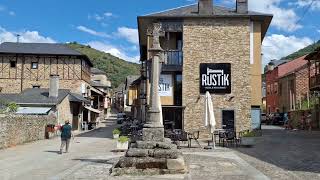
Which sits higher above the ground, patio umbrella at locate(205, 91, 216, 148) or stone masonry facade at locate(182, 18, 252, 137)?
stone masonry facade at locate(182, 18, 252, 137)

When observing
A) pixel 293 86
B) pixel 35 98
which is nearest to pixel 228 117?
pixel 35 98

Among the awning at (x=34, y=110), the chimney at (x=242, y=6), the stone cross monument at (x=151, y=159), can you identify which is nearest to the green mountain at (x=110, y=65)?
the awning at (x=34, y=110)

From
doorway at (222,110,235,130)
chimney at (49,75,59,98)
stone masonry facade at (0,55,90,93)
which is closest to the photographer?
doorway at (222,110,235,130)

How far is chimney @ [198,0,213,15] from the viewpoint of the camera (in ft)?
92.0

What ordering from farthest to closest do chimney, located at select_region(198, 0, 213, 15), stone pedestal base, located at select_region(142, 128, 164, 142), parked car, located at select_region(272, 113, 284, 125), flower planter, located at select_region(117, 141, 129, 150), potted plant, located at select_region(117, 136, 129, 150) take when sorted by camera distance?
parked car, located at select_region(272, 113, 284, 125), chimney, located at select_region(198, 0, 213, 15), flower planter, located at select_region(117, 141, 129, 150), potted plant, located at select_region(117, 136, 129, 150), stone pedestal base, located at select_region(142, 128, 164, 142)

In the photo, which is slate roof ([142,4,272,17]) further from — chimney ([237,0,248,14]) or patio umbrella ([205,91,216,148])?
patio umbrella ([205,91,216,148])

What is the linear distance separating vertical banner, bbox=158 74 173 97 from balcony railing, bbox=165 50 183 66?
2.90 ft

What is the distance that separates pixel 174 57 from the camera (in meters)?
28.0

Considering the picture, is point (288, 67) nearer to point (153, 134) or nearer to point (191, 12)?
point (191, 12)

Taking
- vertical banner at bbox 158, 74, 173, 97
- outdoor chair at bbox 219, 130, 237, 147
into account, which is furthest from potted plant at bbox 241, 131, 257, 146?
vertical banner at bbox 158, 74, 173, 97

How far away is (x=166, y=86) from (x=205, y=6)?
18.7 ft

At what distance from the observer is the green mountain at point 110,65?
12281 cm

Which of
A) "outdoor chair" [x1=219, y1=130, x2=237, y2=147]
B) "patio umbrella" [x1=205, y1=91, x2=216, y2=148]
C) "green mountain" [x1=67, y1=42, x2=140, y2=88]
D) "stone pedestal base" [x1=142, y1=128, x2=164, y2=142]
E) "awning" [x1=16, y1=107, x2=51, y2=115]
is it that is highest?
"green mountain" [x1=67, y1=42, x2=140, y2=88]

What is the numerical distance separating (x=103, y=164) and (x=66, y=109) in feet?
80.7
